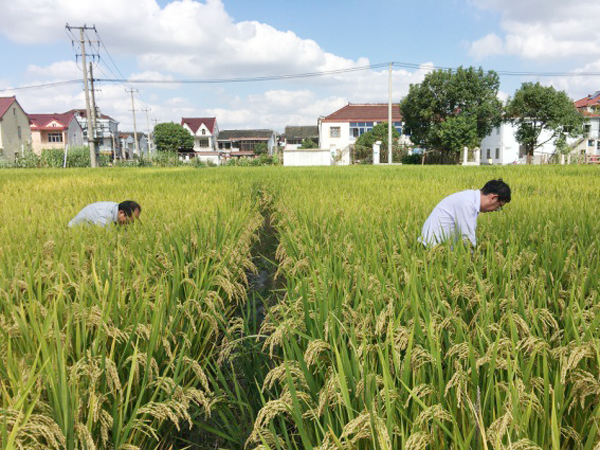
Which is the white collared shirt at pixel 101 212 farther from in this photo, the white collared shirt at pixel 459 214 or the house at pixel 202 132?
the house at pixel 202 132

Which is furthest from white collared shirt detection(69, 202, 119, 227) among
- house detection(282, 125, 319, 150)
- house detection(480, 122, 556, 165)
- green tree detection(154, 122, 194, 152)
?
house detection(282, 125, 319, 150)

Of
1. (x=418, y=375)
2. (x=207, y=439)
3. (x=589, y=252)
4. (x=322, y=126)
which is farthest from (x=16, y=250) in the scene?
(x=322, y=126)

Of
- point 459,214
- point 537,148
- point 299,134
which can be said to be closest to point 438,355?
point 459,214

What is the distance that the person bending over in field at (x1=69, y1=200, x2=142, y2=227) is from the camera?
411cm

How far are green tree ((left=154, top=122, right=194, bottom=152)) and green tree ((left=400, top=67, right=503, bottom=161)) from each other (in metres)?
36.3

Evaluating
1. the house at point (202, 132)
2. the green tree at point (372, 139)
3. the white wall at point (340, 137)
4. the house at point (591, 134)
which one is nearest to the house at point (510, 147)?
the house at point (591, 134)

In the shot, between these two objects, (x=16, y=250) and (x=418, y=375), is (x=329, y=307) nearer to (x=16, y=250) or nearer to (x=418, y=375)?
(x=418, y=375)

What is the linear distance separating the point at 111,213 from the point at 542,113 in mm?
33833

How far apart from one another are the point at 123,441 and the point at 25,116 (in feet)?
160

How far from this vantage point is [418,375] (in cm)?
129

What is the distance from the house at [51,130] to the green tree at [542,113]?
140 feet

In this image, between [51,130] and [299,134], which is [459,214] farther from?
[299,134]

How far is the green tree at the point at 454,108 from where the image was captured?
2753 cm

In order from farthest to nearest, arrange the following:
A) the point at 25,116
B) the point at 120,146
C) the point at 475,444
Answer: the point at 120,146 < the point at 25,116 < the point at 475,444
